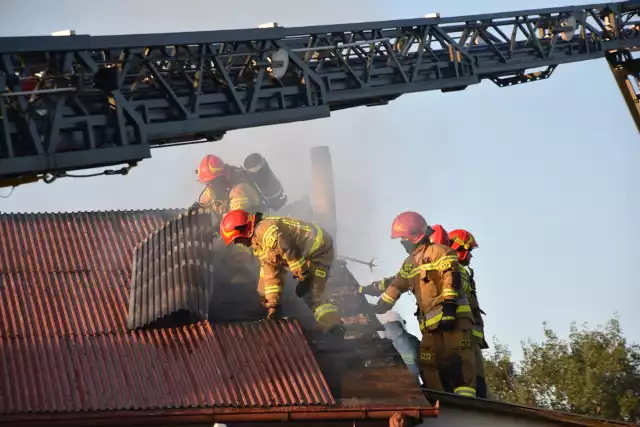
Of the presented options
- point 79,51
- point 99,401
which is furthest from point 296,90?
point 99,401

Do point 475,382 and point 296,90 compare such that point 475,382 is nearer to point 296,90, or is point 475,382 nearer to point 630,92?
point 296,90

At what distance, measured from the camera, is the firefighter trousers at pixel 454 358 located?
1378 centimetres

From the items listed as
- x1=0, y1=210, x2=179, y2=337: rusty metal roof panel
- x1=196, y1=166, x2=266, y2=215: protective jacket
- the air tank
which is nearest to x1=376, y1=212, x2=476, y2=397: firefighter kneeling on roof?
x1=196, y1=166, x2=266, y2=215: protective jacket

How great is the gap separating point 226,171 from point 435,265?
4146mm

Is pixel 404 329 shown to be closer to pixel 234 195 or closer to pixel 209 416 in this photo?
pixel 234 195

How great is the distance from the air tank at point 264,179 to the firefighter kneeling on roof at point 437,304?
3.72 metres

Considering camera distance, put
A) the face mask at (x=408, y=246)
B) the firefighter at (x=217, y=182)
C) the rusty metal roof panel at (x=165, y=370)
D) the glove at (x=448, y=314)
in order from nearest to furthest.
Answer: the rusty metal roof panel at (x=165, y=370), the glove at (x=448, y=314), the face mask at (x=408, y=246), the firefighter at (x=217, y=182)

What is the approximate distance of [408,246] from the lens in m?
14.0

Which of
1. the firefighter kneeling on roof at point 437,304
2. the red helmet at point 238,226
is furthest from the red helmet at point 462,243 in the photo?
the red helmet at point 238,226

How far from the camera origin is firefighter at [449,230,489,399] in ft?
46.8

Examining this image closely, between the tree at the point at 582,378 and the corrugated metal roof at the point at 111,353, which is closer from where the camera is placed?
the corrugated metal roof at the point at 111,353

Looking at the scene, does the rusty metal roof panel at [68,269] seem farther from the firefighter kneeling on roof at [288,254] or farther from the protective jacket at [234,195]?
the firefighter kneeling on roof at [288,254]

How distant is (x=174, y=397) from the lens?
11.7 m

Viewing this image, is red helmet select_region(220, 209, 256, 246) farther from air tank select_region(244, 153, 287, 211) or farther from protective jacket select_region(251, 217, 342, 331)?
air tank select_region(244, 153, 287, 211)
